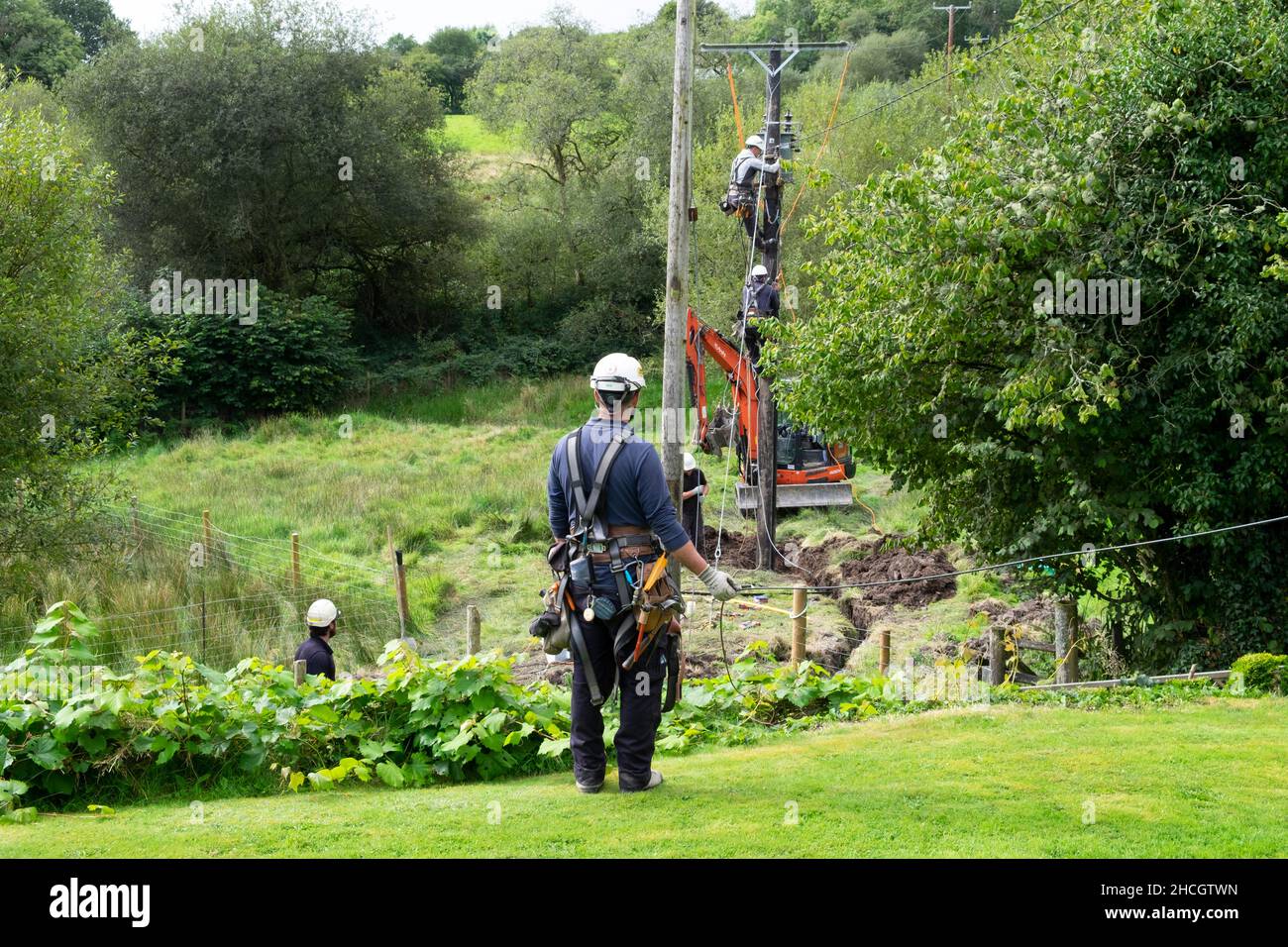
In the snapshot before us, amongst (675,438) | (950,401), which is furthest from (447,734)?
(950,401)

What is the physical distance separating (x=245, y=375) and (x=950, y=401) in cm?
3331

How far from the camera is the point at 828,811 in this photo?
20.6ft

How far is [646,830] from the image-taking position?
6.00 meters

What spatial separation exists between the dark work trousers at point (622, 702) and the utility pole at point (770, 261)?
12.3 meters

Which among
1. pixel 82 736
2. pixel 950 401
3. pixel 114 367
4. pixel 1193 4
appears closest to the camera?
pixel 82 736

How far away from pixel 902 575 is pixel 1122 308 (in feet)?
27.5

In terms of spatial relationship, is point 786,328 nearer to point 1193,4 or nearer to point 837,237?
point 837,237

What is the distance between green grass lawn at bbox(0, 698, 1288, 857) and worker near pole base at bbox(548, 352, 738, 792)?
543 mm

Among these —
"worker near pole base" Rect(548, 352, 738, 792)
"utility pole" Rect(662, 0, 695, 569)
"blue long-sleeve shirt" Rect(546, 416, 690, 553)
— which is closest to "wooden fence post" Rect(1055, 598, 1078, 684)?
"utility pole" Rect(662, 0, 695, 569)

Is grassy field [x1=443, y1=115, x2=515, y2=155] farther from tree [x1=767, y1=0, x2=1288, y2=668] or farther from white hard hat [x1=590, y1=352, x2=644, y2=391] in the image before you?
white hard hat [x1=590, y1=352, x2=644, y2=391]

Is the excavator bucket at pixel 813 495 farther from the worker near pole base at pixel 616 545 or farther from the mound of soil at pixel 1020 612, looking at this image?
the worker near pole base at pixel 616 545

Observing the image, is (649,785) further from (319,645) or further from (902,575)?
(902,575)

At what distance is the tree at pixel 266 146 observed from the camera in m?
43.1

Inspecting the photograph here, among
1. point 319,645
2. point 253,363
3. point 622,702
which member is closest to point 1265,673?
point 622,702
